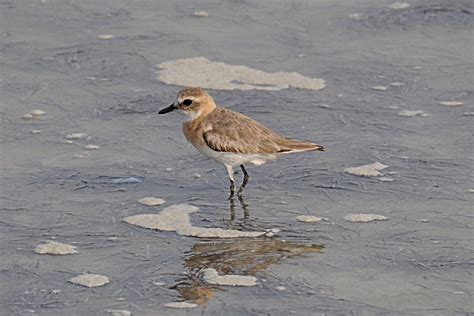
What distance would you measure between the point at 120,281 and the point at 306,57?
469cm

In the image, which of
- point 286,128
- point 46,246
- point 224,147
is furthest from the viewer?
point 286,128

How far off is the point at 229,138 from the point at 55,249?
5.52 feet

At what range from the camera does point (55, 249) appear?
7.48m

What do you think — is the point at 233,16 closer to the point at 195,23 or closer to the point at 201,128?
the point at 195,23

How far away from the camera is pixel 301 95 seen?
10375mm

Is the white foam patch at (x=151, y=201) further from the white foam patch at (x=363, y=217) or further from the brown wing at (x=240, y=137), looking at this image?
the white foam patch at (x=363, y=217)

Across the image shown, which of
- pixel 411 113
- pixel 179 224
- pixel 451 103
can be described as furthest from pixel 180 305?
pixel 451 103

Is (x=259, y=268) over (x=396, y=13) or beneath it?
beneath

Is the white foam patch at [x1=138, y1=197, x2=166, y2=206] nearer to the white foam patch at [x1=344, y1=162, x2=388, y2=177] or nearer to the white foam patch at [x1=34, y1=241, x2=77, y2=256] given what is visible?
the white foam patch at [x1=34, y1=241, x2=77, y2=256]

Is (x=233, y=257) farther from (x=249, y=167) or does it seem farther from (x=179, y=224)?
(x=249, y=167)

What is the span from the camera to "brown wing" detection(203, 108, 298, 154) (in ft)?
28.1

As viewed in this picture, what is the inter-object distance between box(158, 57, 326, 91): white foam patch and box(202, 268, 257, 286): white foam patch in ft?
11.9

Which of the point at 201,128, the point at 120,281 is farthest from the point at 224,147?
the point at 120,281

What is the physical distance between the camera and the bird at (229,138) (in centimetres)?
858
